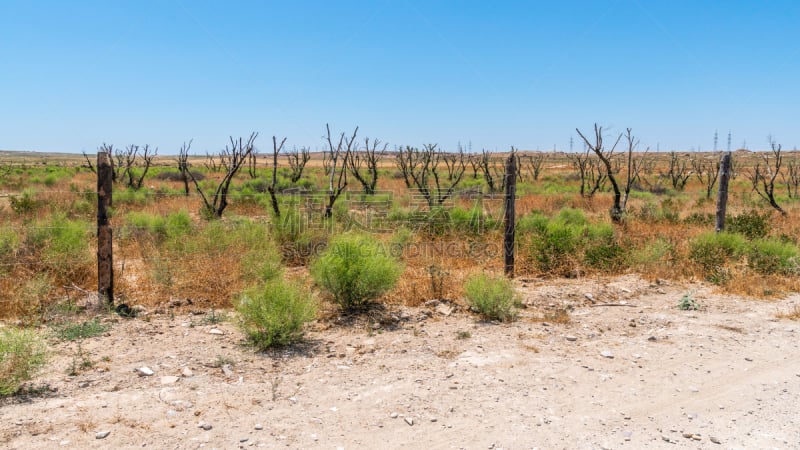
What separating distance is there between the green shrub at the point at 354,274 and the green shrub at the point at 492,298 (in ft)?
3.06

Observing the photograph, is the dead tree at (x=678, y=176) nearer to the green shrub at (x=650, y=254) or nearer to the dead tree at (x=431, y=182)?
the dead tree at (x=431, y=182)

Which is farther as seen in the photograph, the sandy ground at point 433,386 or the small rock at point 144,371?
the small rock at point 144,371

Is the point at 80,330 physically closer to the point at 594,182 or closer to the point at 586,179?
the point at 594,182

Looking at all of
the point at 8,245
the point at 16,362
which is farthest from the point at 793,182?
the point at 16,362

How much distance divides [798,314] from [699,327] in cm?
140

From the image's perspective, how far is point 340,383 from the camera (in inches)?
161

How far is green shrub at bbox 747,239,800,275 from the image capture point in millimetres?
7742

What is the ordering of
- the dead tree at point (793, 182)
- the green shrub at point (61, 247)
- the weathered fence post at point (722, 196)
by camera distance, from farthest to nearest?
the dead tree at point (793, 182) < the weathered fence post at point (722, 196) < the green shrub at point (61, 247)

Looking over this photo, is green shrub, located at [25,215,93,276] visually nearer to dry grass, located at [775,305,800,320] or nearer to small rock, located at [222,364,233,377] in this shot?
small rock, located at [222,364,233,377]

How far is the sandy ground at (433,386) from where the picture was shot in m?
3.29

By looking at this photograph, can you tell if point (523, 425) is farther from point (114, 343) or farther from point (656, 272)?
point (656, 272)

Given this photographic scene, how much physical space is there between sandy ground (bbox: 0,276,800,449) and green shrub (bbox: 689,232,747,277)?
2.27 metres

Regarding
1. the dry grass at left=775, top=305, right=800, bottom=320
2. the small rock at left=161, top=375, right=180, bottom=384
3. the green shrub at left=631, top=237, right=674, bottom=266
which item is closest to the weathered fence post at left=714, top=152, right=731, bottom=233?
the green shrub at left=631, top=237, right=674, bottom=266

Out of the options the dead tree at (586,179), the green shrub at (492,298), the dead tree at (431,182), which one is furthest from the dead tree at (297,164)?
the green shrub at (492,298)
